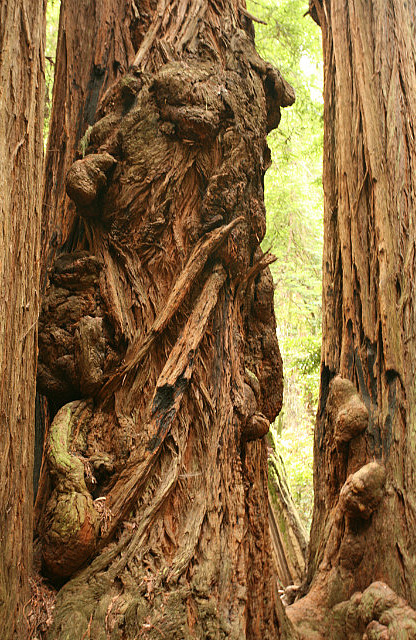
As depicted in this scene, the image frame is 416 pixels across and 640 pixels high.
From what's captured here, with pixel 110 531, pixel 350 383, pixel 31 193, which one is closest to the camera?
pixel 31 193

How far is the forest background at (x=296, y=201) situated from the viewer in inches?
276

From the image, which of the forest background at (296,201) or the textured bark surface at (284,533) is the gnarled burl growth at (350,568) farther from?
the forest background at (296,201)

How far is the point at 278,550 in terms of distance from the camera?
5.24 metres

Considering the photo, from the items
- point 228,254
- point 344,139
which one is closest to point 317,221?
point 344,139

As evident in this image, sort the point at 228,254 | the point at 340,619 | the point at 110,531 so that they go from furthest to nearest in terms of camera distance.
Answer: the point at 228,254 → the point at 340,619 → the point at 110,531

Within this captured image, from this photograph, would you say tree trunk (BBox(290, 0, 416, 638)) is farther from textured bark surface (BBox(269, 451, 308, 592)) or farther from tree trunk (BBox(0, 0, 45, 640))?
textured bark surface (BBox(269, 451, 308, 592))

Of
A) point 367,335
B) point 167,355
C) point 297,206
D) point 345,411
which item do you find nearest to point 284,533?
point 345,411

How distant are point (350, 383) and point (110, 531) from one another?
1.53 metres

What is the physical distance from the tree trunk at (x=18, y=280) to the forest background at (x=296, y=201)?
4.54 meters

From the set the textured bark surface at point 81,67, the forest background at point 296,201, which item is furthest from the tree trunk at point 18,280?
the forest background at point 296,201

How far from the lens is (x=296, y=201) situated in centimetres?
848

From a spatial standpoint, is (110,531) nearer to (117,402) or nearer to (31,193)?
(117,402)

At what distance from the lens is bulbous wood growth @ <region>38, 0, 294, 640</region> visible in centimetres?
245

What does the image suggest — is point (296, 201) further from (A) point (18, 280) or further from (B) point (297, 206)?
(A) point (18, 280)
